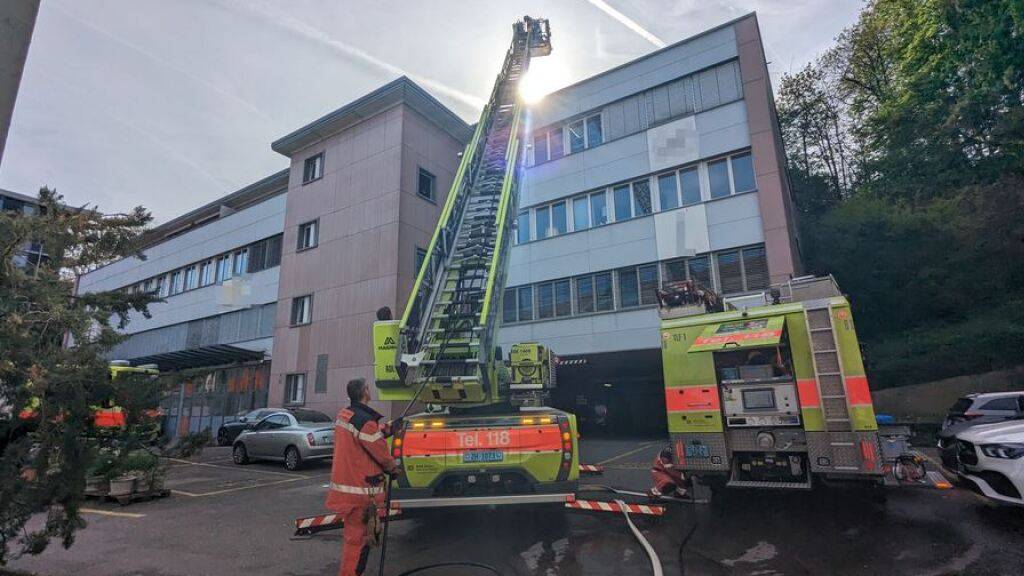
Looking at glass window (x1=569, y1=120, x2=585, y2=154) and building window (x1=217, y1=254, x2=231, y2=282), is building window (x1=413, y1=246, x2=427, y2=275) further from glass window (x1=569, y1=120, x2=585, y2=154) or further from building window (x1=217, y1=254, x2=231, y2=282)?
building window (x1=217, y1=254, x2=231, y2=282)

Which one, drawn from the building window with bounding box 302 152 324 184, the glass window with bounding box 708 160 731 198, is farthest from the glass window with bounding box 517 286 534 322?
the building window with bounding box 302 152 324 184

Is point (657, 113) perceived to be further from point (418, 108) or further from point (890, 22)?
point (890, 22)

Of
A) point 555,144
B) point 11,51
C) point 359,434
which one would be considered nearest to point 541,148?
point 555,144

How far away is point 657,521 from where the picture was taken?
6.26 meters

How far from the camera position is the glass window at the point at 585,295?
18281mm

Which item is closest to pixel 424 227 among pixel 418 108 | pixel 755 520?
pixel 418 108

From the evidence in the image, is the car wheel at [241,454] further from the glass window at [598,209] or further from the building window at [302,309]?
the glass window at [598,209]

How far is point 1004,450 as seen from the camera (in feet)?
19.2

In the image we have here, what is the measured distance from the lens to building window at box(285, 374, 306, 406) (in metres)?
19.3

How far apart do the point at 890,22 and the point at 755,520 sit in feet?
86.2

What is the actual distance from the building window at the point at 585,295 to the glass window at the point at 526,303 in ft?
6.69

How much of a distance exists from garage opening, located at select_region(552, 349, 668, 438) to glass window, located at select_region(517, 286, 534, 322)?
247 cm

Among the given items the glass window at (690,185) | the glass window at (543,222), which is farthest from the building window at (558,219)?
the glass window at (690,185)

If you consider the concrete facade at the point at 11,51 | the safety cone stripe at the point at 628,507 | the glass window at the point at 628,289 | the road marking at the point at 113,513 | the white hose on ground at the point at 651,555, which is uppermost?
the glass window at the point at 628,289
